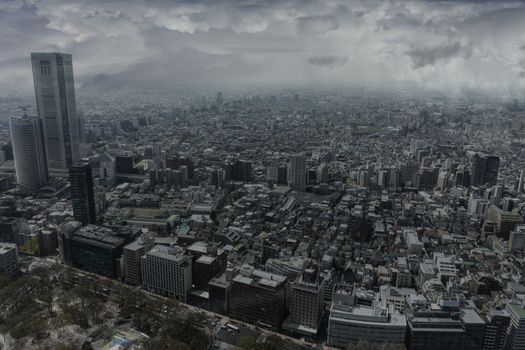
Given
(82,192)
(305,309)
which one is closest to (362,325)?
(305,309)

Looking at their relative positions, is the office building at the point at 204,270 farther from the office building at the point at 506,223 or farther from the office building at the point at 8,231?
the office building at the point at 506,223

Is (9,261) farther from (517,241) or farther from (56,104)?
(517,241)

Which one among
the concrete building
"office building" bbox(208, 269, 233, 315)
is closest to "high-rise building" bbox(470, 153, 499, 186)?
the concrete building

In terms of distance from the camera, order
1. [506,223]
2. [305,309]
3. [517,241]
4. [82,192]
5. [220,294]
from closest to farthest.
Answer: [305,309] → [220,294] → [517,241] → [82,192] → [506,223]

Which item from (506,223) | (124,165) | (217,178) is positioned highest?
(124,165)

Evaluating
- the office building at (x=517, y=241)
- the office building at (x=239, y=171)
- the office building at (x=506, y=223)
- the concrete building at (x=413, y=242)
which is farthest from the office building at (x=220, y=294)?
the office building at (x=239, y=171)

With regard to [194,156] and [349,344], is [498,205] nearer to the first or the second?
[349,344]

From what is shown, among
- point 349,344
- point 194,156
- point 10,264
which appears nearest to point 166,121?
point 194,156
